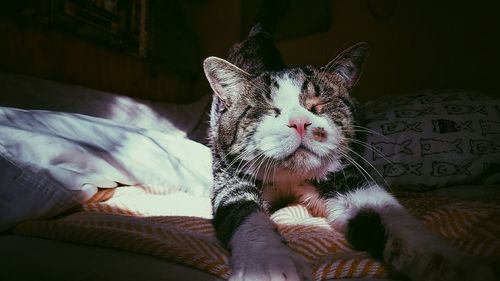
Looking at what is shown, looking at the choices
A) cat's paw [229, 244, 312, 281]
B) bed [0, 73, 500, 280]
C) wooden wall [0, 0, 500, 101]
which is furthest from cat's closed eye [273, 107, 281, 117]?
wooden wall [0, 0, 500, 101]

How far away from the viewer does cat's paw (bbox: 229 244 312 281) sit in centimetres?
53

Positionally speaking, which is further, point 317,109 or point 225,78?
point 225,78

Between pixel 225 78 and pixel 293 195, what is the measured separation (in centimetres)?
45

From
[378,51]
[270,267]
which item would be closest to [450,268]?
[270,267]

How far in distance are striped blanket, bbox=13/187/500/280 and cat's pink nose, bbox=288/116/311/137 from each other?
0.82 ft

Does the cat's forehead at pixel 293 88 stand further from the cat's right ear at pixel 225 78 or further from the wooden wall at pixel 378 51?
the wooden wall at pixel 378 51

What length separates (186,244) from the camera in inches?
24.5

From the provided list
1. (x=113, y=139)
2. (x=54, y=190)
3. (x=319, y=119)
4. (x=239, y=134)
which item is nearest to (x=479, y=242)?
(x=319, y=119)

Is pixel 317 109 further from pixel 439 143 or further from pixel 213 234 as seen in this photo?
pixel 439 143

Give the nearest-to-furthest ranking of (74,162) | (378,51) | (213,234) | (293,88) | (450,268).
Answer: (450,268) < (213,234) < (74,162) < (293,88) < (378,51)

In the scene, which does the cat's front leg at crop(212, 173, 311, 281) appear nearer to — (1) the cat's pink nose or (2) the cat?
(2) the cat

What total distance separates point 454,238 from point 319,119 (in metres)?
0.42

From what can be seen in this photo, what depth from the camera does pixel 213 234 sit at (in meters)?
0.80

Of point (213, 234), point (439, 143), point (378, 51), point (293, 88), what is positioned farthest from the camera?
point (378, 51)
